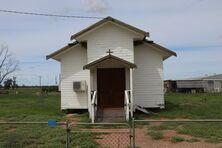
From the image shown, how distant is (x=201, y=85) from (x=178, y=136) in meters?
62.3

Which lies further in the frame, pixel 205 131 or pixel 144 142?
pixel 205 131

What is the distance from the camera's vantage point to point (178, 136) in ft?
44.9

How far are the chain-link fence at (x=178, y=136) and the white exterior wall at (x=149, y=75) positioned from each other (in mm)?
6720

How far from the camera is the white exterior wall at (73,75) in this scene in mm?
23781

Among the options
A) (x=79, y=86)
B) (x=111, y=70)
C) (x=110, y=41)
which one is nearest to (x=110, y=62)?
(x=111, y=70)

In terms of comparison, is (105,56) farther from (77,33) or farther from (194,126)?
(194,126)

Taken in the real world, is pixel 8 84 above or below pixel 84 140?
above

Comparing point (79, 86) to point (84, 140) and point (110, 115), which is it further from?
point (84, 140)

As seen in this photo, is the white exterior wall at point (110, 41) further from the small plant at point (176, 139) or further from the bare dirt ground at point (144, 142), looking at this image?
the small plant at point (176, 139)

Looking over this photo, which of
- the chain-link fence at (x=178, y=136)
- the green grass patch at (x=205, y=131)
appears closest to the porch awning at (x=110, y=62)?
the chain-link fence at (x=178, y=136)

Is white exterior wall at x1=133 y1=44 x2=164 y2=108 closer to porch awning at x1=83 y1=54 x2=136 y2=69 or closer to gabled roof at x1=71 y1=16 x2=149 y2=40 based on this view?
gabled roof at x1=71 y1=16 x2=149 y2=40

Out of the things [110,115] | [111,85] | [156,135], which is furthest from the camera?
[111,85]

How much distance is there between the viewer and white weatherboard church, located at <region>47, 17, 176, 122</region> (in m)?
21.2

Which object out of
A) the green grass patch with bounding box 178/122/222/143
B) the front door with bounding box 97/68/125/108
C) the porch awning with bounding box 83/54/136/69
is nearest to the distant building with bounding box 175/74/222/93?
the front door with bounding box 97/68/125/108
